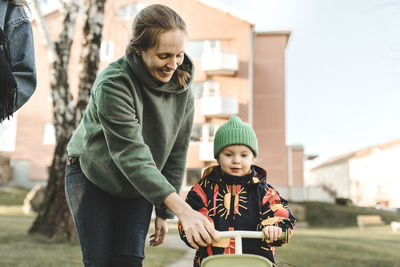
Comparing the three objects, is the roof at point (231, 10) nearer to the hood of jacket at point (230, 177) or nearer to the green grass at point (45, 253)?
the green grass at point (45, 253)

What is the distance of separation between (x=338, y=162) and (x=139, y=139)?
47824 mm

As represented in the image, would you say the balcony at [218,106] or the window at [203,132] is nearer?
the balcony at [218,106]

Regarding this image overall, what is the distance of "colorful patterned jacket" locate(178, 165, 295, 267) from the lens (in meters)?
2.07

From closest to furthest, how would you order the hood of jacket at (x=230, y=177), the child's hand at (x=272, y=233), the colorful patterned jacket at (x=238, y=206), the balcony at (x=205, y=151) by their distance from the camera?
the child's hand at (x=272, y=233)
the colorful patterned jacket at (x=238, y=206)
the hood of jacket at (x=230, y=177)
the balcony at (x=205, y=151)

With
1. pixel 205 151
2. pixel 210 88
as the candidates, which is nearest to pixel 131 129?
pixel 205 151

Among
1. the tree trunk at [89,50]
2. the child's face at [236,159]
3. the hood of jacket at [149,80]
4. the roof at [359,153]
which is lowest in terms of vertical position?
the child's face at [236,159]

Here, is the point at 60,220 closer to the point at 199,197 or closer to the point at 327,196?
the point at 199,197

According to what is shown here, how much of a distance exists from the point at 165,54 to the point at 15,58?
2.01 feet

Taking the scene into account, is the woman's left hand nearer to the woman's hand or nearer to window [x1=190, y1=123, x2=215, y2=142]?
the woman's hand

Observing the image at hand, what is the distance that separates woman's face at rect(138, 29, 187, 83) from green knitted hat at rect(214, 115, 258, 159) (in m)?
0.63

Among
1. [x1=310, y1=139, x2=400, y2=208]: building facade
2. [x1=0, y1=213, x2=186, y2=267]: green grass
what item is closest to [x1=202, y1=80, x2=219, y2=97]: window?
[x1=0, y1=213, x2=186, y2=267]: green grass

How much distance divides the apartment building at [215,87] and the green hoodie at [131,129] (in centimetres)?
1604

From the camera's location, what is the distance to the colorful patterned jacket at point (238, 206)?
2.07m

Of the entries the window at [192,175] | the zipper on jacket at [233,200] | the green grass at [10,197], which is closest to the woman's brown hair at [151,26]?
the zipper on jacket at [233,200]
